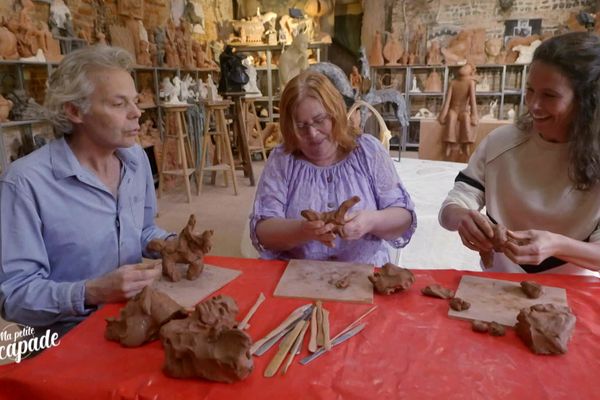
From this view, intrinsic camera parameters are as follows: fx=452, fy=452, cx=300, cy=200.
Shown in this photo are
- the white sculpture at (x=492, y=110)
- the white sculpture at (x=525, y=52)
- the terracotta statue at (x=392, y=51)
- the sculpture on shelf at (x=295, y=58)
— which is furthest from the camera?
the terracotta statue at (x=392, y=51)

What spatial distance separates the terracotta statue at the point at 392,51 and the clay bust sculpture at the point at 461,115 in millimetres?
1950

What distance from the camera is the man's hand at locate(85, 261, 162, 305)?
1.36 meters

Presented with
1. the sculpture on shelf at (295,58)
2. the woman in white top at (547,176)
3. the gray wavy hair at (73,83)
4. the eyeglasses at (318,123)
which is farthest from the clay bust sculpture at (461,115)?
the gray wavy hair at (73,83)

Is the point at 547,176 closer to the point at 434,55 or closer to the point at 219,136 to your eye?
the point at 219,136

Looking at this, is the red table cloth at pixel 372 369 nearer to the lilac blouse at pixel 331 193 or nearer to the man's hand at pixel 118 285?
the man's hand at pixel 118 285

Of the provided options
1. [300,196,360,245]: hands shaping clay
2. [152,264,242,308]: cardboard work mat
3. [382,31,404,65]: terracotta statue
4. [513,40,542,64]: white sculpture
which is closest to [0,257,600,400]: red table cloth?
[152,264,242,308]: cardboard work mat

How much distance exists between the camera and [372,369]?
3.33 feet

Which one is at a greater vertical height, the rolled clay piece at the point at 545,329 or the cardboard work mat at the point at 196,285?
the rolled clay piece at the point at 545,329

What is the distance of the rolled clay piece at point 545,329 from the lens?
1.06 meters

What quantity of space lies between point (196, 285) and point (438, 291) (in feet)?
2.48

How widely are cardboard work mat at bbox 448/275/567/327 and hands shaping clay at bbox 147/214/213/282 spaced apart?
0.80 metres

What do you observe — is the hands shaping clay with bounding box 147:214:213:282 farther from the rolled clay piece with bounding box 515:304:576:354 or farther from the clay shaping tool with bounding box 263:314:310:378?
the rolled clay piece with bounding box 515:304:576:354

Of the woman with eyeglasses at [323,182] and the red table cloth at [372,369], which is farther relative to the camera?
the woman with eyeglasses at [323,182]

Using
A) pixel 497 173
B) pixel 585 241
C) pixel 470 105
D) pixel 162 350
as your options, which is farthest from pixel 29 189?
pixel 470 105
